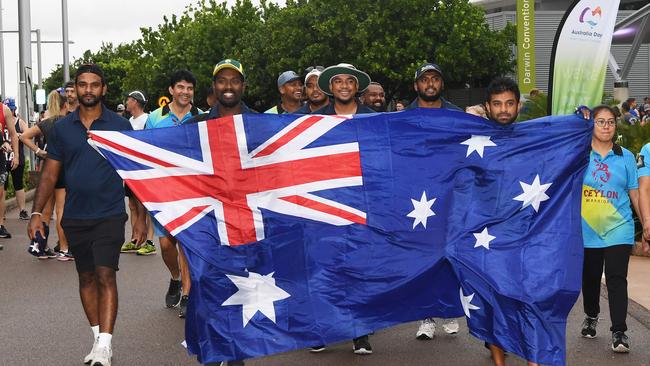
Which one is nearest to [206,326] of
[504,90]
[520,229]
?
[520,229]

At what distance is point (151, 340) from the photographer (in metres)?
7.68

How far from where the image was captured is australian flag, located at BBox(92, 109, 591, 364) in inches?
239

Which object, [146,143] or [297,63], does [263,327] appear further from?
[297,63]

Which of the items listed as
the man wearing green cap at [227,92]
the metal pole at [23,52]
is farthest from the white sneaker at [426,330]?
the metal pole at [23,52]

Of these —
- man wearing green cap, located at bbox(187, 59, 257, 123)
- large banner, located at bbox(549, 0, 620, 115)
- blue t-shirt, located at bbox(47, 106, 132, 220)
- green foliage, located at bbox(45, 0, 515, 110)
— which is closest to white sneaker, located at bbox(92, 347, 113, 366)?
blue t-shirt, located at bbox(47, 106, 132, 220)

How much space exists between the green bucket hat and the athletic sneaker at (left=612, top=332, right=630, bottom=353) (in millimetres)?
2516

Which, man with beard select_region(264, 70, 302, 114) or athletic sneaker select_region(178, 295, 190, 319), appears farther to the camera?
man with beard select_region(264, 70, 302, 114)

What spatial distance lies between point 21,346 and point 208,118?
215cm

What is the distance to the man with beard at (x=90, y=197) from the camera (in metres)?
6.85

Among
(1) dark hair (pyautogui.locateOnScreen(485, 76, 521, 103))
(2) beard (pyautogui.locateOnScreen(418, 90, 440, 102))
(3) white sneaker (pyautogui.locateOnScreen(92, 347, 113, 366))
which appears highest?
(1) dark hair (pyautogui.locateOnScreen(485, 76, 521, 103))

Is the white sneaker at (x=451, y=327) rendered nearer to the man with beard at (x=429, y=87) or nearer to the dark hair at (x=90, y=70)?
the man with beard at (x=429, y=87)

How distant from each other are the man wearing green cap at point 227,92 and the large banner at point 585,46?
23.5ft

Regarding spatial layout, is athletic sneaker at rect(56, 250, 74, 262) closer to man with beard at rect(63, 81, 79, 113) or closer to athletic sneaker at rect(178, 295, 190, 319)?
man with beard at rect(63, 81, 79, 113)

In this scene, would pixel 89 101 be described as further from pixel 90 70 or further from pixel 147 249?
pixel 147 249
